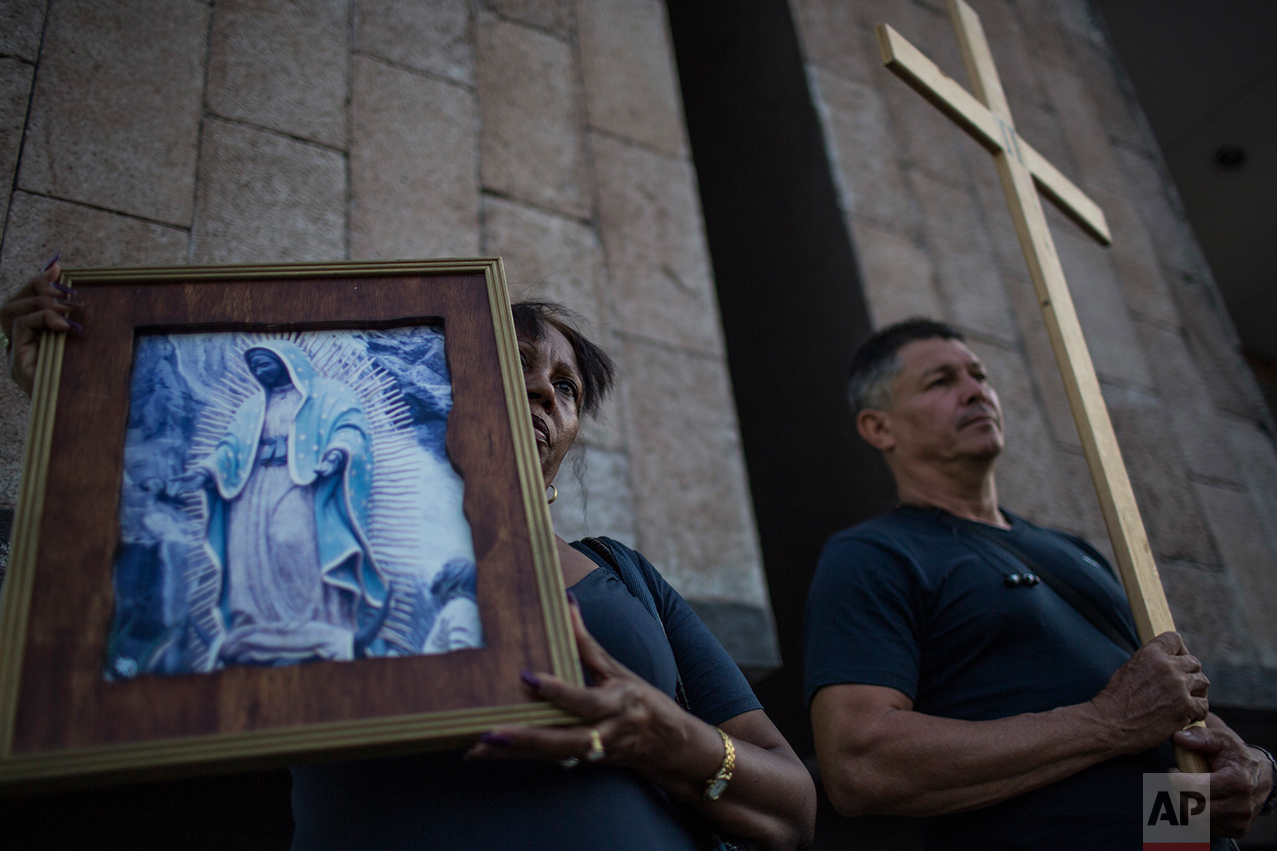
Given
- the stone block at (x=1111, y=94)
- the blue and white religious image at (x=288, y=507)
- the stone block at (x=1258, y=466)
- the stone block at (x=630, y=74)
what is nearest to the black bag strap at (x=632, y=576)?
the blue and white religious image at (x=288, y=507)

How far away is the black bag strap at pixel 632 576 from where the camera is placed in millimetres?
1454

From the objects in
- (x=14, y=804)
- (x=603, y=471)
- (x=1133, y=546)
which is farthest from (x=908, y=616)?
(x=14, y=804)

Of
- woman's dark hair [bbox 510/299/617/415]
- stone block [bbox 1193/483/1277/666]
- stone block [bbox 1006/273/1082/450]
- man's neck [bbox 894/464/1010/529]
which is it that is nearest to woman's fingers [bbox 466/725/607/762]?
Result: woman's dark hair [bbox 510/299/617/415]

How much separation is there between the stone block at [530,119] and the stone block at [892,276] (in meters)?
1.04

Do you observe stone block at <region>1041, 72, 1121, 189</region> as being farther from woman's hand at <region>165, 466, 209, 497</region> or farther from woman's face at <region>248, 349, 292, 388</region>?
woman's hand at <region>165, 466, 209, 497</region>

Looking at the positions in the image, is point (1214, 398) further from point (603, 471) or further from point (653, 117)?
point (603, 471)

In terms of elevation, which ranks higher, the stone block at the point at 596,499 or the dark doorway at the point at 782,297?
the dark doorway at the point at 782,297

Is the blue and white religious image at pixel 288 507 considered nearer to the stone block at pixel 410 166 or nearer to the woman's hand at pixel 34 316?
the woman's hand at pixel 34 316

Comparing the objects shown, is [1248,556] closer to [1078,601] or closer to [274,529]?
[1078,601]

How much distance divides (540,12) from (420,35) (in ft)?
1.66

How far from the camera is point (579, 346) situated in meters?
1.90

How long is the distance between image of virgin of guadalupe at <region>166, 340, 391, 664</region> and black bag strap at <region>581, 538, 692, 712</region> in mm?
509

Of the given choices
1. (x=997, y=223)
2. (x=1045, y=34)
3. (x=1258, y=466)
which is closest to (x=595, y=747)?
(x=997, y=223)

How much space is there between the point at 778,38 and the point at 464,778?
3535 mm
